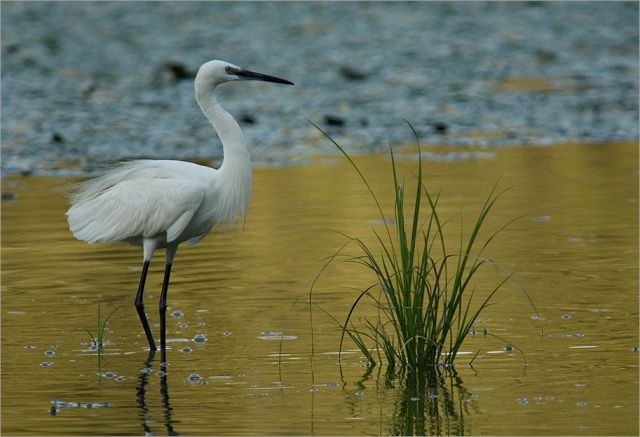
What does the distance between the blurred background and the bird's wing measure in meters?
4.91

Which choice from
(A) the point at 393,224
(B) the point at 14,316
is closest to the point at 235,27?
(A) the point at 393,224

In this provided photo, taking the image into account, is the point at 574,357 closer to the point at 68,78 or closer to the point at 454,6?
the point at 68,78

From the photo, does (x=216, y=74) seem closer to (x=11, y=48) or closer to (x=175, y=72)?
(x=175, y=72)

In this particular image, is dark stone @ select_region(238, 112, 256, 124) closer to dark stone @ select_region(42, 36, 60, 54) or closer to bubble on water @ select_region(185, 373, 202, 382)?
dark stone @ select_region(42, 36, 60, 54)

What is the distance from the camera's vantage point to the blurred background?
16594 mm

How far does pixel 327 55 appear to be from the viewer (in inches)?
980

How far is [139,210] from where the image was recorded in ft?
26.6

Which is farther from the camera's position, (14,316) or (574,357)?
(14,316)

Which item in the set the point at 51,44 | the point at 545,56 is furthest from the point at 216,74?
the point at 51,44

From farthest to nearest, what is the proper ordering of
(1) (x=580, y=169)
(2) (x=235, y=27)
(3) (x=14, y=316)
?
(2) (x=235, y=27) < (1) (x=580, y=169) < (3) (x=14, y=316)

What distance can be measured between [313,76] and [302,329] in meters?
14.8

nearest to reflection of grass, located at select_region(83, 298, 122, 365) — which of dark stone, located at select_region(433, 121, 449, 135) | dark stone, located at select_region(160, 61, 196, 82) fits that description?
dark stone, located at select_region(433, 121, 449, 135)

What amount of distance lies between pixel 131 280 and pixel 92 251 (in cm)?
131

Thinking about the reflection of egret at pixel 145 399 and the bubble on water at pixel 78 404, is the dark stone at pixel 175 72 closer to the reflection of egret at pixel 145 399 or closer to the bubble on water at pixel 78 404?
the reflection of egret at pixel 145 399
